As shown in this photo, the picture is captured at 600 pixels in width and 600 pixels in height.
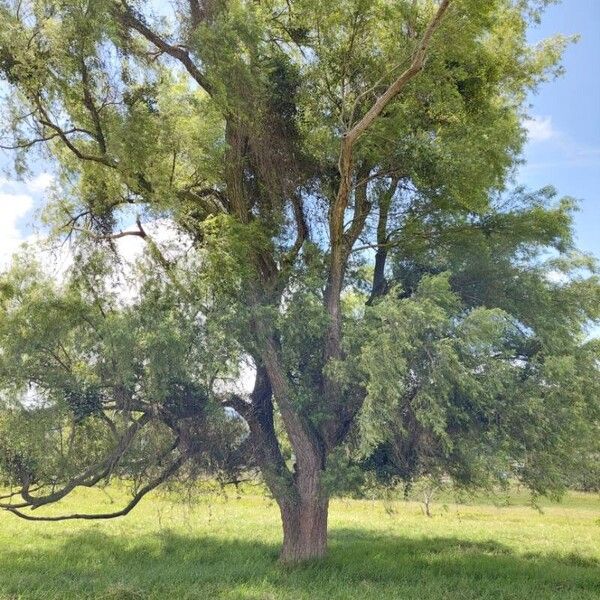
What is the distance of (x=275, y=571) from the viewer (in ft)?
37.9

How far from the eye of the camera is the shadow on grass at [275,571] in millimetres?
9930

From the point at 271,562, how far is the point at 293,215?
7.54 metres

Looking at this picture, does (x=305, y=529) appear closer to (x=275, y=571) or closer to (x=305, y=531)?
(x=305, y=531)

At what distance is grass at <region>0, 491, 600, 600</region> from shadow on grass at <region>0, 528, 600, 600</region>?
0.08 ft

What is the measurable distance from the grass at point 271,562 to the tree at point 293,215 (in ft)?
4.90

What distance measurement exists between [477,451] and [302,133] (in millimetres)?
7227

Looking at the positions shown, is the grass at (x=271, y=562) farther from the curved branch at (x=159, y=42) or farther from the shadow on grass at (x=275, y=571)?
the curved branch at (x=159, y=42)

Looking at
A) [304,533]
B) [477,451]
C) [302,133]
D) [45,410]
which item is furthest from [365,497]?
[302,133]

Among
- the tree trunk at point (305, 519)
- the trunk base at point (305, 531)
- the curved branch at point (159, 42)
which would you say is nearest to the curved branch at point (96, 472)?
the tree trunk at point (305, 519)

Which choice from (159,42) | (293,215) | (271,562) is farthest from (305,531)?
(159,42)

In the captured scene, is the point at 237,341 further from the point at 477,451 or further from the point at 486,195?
the point at 486,195

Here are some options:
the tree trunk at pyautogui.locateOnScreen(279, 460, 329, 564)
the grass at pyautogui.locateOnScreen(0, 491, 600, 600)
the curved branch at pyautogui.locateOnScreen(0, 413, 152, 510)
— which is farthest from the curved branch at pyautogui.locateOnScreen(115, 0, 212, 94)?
the grass at pyautogui.locateOnScreen(0, 491, 600, 600)

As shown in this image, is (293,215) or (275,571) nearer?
(275,571)

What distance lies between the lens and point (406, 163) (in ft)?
38.4
